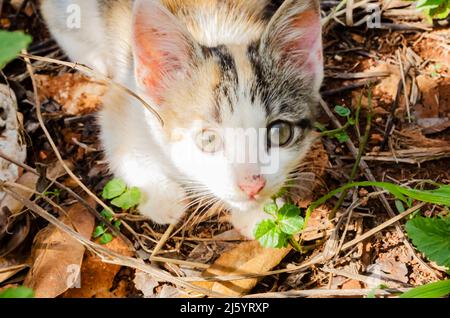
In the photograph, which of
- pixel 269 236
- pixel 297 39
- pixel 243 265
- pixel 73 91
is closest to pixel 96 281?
pixel 243 265

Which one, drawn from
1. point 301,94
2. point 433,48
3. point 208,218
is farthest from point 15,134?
point 433,48

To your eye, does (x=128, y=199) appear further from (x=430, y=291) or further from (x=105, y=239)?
(x=430, y=291)

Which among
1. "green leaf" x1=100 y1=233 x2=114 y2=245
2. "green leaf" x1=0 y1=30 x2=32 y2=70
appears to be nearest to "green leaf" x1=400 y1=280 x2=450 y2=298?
"green leaf" x1=100 y1=233 x2=114 y2=245

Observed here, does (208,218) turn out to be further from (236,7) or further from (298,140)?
(236,7)

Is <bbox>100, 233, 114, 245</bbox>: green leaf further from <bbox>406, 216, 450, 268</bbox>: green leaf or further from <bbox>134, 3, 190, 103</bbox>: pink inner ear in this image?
<bbox>406, 216, 450, 268</bbox>: green leaf

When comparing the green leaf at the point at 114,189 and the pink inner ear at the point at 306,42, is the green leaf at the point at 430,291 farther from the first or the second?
the green leaf at the point at 114,189

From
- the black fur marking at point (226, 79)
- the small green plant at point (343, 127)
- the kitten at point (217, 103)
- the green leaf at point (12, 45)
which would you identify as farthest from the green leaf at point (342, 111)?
the green leaf at point (12, 45)
